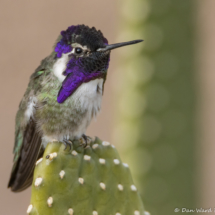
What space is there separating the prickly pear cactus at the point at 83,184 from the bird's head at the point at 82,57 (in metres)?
0.27

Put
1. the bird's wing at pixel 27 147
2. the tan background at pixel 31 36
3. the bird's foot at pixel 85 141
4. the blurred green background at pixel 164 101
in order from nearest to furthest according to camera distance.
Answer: the bird's foot at pixel 85 141 → the bird's wing at pixel 27 147 → the blurred green background at pixel 164 101 → the tan background at pixel 31 36

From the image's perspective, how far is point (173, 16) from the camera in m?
2.93

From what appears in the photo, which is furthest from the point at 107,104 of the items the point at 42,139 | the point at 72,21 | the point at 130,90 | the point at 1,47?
the point at 42,139

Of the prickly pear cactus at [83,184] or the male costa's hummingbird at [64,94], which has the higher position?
the male costa's hummingbird at [64,94]

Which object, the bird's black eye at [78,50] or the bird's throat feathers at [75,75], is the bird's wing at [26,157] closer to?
the bird's throat feathers at [75,75]

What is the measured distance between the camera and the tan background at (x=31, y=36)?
568cm

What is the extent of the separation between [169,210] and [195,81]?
0.97m

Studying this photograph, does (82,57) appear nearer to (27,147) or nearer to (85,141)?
(85,141)

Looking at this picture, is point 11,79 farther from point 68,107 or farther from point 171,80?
point 68,107

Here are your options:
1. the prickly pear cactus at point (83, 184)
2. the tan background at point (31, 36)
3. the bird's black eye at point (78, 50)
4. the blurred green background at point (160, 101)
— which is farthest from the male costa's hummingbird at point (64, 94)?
the tan background at point (31, 36)

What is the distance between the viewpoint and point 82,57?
1771 millimetres

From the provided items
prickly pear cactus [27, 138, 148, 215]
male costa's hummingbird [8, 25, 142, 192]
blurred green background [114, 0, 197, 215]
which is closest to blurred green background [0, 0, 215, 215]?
blurred green background [114, 0, 197, 215]

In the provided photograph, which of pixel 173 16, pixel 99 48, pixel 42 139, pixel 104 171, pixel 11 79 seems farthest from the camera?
pixel 11 79

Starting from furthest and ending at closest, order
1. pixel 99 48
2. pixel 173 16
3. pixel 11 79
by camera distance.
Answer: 1. pixel 11 79
2. pixel 173 16
3. pixel 99 48
